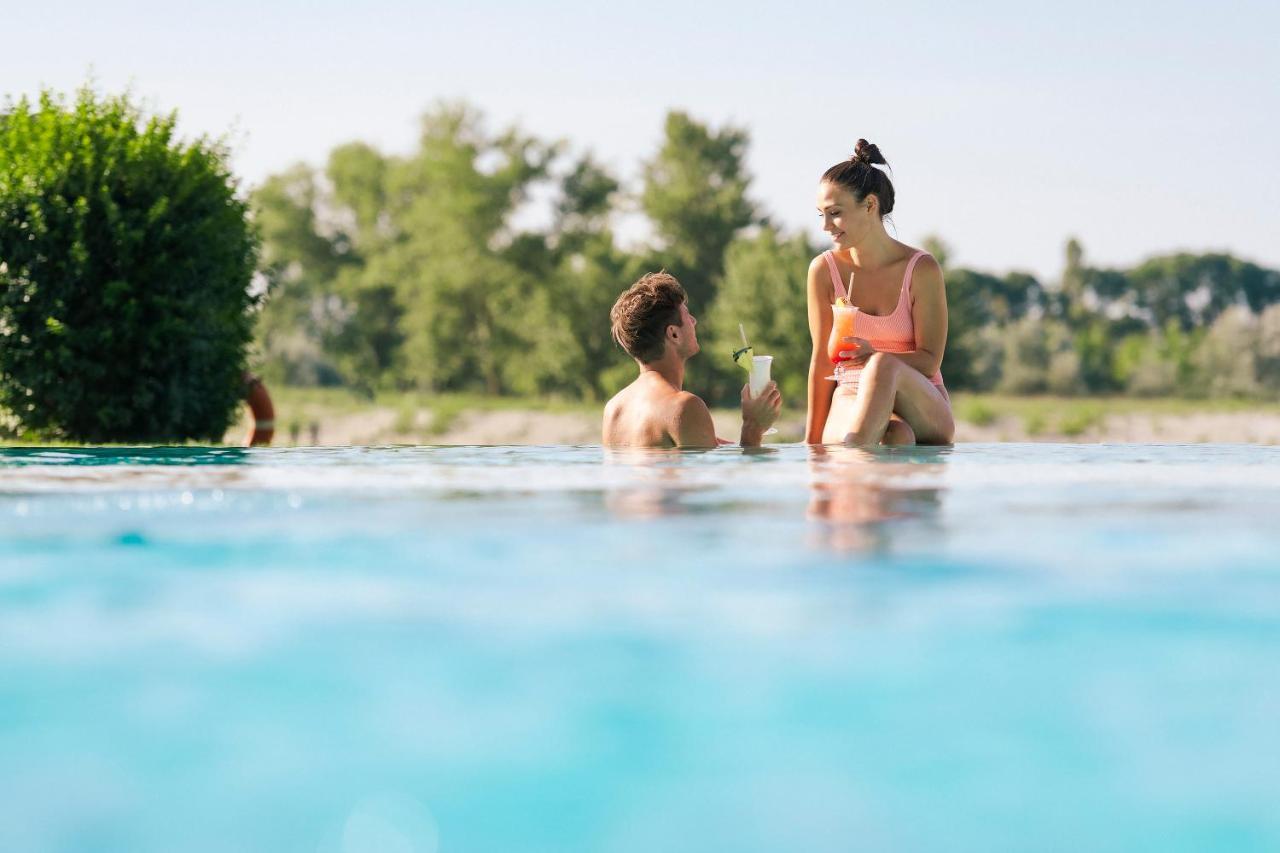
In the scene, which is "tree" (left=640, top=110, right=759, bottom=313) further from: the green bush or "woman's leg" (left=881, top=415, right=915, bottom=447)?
"woman's leg" (left=881, top=415, right=915, bottom=447)

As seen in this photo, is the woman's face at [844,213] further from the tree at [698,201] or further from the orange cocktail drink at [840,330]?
the tree at [698,201]

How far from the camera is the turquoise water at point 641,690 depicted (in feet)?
7.70

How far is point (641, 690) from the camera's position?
259cm

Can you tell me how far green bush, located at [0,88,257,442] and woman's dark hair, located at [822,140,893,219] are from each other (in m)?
10.4

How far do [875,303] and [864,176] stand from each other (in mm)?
686

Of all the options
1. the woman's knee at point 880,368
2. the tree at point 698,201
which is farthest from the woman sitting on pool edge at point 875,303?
the tree at point 698,201

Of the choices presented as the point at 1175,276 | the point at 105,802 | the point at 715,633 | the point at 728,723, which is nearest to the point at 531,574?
the point at 715,633

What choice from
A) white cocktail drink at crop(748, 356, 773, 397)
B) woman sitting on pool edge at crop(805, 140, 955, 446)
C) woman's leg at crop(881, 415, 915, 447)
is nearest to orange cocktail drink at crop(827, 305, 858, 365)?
woman sitting on pool edge at crop(805, 140, 955, 446)

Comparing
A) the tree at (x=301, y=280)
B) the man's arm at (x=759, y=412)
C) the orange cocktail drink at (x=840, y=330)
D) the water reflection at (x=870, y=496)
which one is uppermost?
the tree at (x=301, y=280)

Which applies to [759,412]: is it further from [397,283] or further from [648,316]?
[397,283]

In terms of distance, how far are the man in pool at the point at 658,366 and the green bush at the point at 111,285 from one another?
10274mm

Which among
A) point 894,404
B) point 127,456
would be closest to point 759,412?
point 894,404

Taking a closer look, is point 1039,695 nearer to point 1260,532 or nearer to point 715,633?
point 715,633

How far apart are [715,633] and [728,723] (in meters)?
0.26
